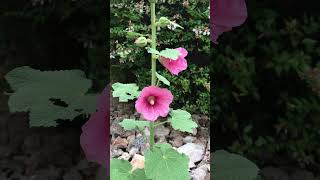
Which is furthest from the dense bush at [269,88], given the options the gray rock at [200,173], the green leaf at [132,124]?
the green leaf at [132,124]

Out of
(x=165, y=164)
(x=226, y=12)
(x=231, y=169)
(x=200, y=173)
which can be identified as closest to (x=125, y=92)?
(x=165, y=164)

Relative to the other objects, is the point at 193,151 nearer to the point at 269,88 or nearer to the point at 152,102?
the point at 152,102

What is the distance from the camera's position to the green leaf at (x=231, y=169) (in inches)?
78.3

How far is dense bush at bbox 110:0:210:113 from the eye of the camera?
179 centimetres

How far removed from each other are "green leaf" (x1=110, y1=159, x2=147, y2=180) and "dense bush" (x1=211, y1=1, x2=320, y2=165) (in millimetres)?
884

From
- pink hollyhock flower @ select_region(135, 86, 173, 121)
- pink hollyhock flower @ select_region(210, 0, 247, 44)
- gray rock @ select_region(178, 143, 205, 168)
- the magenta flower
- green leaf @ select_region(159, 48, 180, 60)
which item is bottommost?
gray rock @ select_region(178, 143, 205, 168)

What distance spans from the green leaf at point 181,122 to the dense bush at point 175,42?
0.17m

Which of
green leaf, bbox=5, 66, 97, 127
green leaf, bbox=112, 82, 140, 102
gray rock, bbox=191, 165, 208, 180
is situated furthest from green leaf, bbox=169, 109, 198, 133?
gray rock, bbox=191, 165, 208, 180

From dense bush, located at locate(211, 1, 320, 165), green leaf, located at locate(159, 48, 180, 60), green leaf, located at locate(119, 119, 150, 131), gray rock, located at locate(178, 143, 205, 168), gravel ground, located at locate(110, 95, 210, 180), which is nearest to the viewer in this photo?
green leaf, located at locate(159, 48, 180, 60)

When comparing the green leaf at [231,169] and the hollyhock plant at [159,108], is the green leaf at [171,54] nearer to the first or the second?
the hollyhock plant at [159,108]

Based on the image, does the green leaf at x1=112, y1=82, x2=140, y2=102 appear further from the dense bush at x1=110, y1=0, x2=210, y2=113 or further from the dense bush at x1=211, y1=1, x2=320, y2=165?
the dense bush at x1=211, y1=1, x2=320, y2=165

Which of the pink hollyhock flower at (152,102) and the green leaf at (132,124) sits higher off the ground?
the pink hollyhock flower at (152,102)

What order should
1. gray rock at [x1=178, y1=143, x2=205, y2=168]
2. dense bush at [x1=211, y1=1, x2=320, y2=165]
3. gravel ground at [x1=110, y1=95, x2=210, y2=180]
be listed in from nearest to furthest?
gravel ground at [x1=110, y1=95, x2=210, y2=180] < gray rock at [x1=178, y1=143, x2=205, y2=168] < dense bush at [x1=211, y1=1, x2=320, y2=165]

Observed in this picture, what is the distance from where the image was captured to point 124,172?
169 cm
